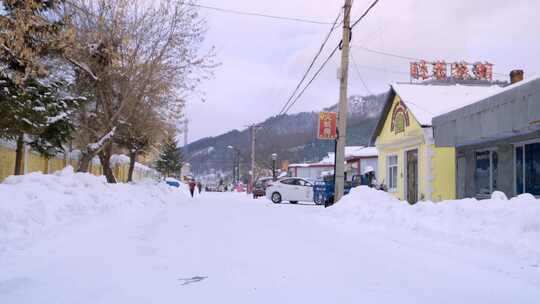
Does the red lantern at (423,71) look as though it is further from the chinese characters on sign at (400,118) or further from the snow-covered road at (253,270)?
the snow-covered road at (253,270)

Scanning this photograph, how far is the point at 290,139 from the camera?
6419 cm

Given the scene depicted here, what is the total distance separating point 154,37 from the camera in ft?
69.8

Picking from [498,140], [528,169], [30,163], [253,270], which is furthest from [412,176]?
[253,270]

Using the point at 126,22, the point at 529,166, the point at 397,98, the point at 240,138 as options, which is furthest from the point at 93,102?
the point at 240,138

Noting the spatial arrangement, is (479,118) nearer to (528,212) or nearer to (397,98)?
(528,212)

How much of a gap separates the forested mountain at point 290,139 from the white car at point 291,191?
454 centimetres

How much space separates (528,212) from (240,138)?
79734mm

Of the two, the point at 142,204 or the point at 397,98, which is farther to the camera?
the point at 397,98

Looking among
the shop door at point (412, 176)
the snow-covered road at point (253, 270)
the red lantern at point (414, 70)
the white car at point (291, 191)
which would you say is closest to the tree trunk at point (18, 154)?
the snow-covered road at point (253, 270)

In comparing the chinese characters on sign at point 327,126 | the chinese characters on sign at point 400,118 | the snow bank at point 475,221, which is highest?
the chinese characters on sign at point 400,118

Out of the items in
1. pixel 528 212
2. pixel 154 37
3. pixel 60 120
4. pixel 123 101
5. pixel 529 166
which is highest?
pixel 154 37

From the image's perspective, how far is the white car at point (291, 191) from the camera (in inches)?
1168

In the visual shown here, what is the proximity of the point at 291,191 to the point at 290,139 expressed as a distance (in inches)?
1361

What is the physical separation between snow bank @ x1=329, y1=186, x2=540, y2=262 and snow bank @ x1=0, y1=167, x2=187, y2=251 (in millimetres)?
7432
